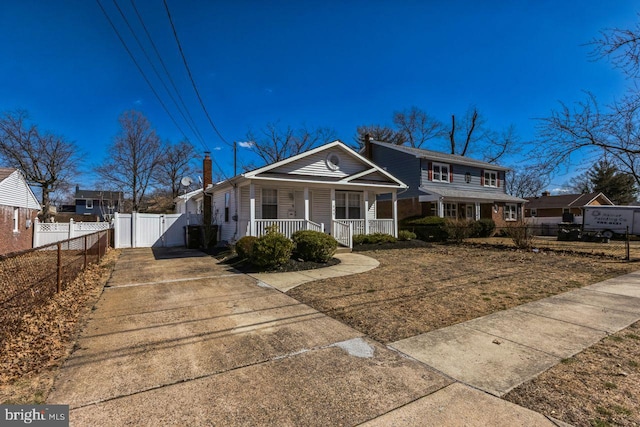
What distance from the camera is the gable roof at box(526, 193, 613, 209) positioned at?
37.2 metres

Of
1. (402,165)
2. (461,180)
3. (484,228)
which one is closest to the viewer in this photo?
(484,228)

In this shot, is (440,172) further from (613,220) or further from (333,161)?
(333,161)

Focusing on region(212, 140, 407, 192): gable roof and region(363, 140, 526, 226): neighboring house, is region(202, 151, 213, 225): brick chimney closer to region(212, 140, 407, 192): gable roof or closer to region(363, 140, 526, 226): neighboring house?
region(212, 140, 407, 192): gable roof

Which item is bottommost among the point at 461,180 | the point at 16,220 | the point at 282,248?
the point at 282,248

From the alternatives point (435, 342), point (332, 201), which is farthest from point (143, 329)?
point (332, 201)

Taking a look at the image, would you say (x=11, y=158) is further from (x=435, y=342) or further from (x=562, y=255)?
(x=562, y=255)

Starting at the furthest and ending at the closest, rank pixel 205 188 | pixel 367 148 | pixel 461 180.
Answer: pixel 367 148, pixel 461 180, pixel 205 188

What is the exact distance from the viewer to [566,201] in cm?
3891

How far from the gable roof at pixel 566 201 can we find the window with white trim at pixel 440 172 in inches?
860

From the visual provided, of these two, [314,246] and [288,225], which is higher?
[288,225]

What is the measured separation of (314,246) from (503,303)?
18.3ft

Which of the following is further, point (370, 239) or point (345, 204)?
point (345, 204)

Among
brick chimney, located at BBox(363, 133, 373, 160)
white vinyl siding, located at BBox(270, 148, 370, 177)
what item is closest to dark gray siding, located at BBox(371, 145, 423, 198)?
brick chimney, located at BBox(363, 133, 373, 160)

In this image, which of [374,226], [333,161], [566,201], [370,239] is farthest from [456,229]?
[566,201]
